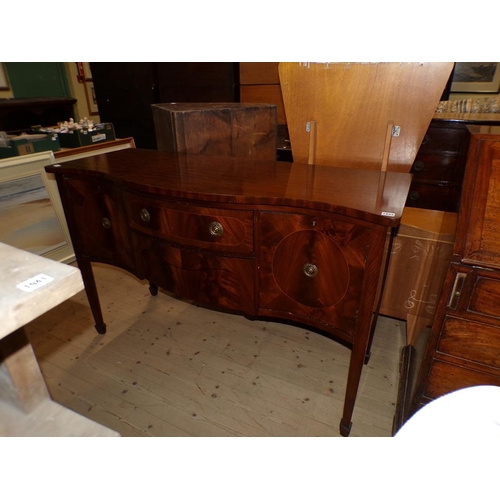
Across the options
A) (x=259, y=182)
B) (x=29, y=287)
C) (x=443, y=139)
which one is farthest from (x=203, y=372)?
(x=443, y=139)

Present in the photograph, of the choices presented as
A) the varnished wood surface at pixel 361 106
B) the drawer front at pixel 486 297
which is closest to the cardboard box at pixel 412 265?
the varnished wood surface at pixel 361 106

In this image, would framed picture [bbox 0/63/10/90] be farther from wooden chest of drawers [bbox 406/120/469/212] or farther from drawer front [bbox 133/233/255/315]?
wooden chest of drawers [bbox 406/120/469/212]

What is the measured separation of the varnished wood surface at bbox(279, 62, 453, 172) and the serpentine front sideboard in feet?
0.88

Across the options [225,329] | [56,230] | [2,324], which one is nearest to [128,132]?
[56,230]

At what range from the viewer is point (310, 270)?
1089 mm

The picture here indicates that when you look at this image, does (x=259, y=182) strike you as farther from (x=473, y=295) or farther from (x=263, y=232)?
(x=473, y=295)

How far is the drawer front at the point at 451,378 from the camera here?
101 cm

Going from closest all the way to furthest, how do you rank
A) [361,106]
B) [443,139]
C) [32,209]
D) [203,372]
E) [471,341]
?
[471,341] < [361,106] < [203,372] < [32,209] < [443,139]

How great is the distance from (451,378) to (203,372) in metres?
1.03

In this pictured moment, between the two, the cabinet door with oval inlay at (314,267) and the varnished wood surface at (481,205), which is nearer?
the varnished wood surface at (481,205)

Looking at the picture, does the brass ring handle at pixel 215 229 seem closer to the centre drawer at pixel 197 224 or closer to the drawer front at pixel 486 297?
the centre drawer at pixel 197 224

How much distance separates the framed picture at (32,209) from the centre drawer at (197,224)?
1.42 meters

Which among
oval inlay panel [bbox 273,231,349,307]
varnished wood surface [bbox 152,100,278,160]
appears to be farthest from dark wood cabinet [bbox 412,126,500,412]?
varnished wood surface [bbox 152,100,278,160]

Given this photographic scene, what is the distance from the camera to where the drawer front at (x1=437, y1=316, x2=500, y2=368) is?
95 cm
